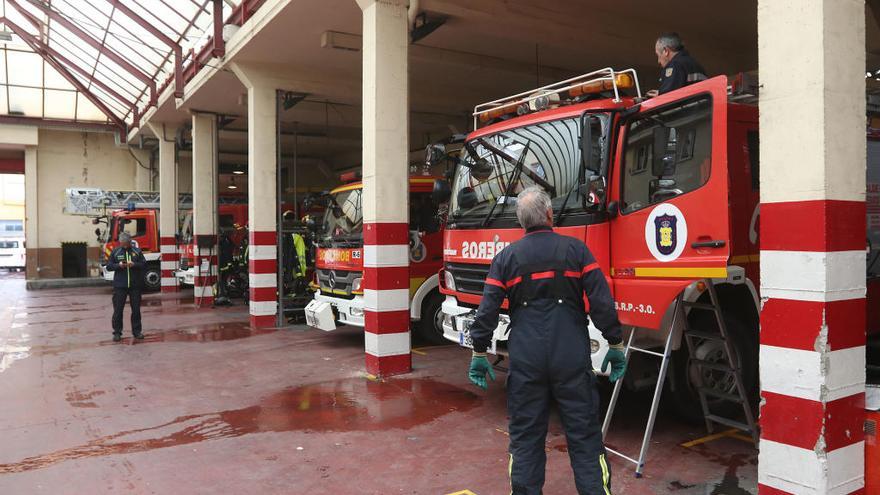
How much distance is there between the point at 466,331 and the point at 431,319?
3.16m

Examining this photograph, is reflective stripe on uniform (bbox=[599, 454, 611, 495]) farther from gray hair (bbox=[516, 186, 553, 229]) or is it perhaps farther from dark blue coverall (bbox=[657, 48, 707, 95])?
dark blue coverall (bbox=[657, 48, 707, 95])

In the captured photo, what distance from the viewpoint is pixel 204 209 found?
49.6 feet

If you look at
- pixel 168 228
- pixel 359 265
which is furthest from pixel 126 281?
pixel 168 228

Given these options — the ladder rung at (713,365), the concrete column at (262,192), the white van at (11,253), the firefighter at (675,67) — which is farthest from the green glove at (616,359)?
the white van at (11,253)

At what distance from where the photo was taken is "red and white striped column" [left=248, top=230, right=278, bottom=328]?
36.7 feet

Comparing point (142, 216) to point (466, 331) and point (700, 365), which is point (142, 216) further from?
point (700, 365)

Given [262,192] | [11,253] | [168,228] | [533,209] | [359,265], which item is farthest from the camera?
[11,253]

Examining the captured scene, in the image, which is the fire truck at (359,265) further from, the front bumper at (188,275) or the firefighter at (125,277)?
the front bumper at (188,275)

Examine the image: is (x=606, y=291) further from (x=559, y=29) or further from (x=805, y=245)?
(x=559, y=29)

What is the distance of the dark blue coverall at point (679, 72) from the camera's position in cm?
475

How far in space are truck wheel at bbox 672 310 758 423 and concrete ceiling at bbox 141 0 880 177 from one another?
506 centimetres

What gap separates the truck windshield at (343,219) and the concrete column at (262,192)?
81.9 inches

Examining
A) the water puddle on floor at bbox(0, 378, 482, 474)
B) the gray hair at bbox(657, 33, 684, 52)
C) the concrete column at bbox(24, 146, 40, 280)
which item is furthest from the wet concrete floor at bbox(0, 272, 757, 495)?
the concrete column at bbox(24, 146, 40, 280)

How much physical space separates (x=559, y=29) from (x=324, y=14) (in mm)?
3363
